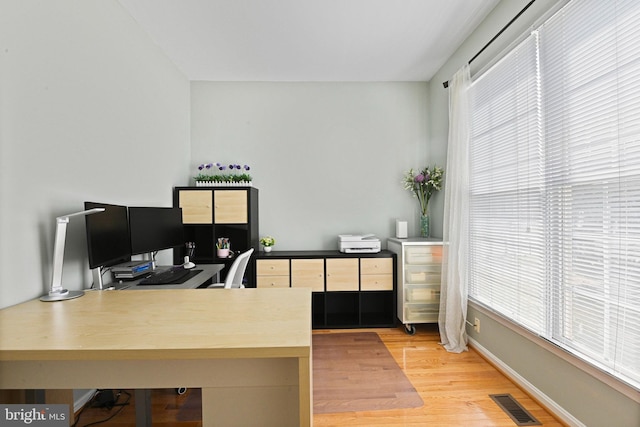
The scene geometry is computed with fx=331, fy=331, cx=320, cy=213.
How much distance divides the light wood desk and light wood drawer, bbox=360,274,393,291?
2376 mm

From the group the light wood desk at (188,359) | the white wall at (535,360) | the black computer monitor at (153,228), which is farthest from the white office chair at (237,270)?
the white wall at (535,360)

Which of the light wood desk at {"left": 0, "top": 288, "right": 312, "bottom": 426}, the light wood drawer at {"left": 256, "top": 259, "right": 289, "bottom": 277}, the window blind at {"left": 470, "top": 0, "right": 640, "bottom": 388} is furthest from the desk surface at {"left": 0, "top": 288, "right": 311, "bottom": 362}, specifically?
the light wood drawer at {"left": 256, "top": 259, "right": 289, "bottom": 277}

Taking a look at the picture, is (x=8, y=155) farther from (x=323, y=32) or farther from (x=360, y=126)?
(x=360, y=126)

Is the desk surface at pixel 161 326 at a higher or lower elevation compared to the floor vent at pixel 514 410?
higher

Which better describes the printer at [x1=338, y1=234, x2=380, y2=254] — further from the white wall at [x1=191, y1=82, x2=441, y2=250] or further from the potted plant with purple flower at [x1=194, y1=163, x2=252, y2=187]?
the potted plant with purple flower at [x1=194, y1=163, x2=252, y2=187]

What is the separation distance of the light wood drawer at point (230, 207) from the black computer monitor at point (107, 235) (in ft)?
4.08

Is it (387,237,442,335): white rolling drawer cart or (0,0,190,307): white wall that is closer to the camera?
(0,0,190,307): white wall

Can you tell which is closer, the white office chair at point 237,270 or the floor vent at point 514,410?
the floor vent at point 514,410

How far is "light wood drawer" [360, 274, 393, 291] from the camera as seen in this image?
11.9ft

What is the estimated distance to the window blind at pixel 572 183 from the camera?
1.54 metres

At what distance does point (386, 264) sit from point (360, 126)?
5.60ft

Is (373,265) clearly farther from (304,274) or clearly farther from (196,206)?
(196,206)

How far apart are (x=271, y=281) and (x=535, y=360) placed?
2416 mm

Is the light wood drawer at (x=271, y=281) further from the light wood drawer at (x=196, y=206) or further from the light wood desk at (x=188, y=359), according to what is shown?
the light wood desk at (x=188, y=359)
